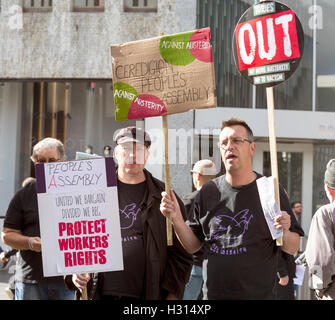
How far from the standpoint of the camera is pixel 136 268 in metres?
4.08

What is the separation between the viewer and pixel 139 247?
13.5 feet

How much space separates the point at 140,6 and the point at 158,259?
862cm

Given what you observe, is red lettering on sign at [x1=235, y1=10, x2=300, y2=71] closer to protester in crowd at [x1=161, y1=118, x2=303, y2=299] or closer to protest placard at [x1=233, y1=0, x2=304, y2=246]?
protest placard at [x1=233, y1=0, x2=304, y2=246]

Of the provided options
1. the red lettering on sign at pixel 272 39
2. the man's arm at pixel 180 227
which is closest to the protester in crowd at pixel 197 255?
the man's arm at pixel 180 227

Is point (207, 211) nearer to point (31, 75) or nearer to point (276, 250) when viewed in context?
point (276, 250)

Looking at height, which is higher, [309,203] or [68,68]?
A: [68,68]

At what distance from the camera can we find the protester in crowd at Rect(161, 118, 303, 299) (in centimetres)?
376

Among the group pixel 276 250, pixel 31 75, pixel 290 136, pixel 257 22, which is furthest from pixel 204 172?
pixel 31 75

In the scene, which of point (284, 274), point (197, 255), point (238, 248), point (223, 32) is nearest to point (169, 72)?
point (238, 248)

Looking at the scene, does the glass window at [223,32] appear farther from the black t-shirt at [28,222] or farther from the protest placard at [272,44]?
the black t-shirt at [28,222]

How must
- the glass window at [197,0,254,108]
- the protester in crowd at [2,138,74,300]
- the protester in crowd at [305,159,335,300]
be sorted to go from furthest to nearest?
the glass window at [197,0,254,108] → the protester in crowd at [2,138,74,300] → the protester in crowd at [305,159,335,300]

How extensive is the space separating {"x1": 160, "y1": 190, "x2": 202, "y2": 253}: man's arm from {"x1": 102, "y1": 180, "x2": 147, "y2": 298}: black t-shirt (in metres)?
0.23

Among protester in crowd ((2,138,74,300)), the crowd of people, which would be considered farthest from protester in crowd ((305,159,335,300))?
protester in crowd ((2,138,74,300))
